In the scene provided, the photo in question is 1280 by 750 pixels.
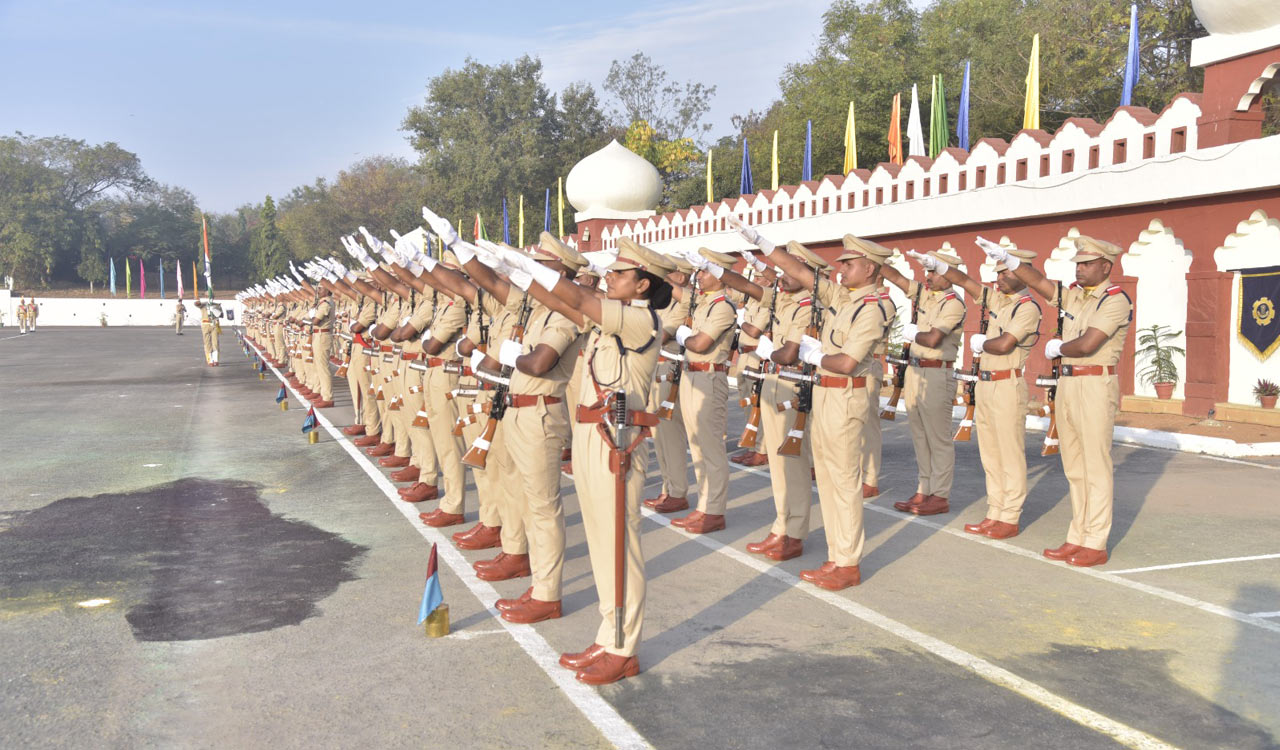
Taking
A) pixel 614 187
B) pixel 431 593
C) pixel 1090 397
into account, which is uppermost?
pixel 614 187

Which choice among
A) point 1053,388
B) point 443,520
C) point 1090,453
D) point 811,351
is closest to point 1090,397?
point 1090,453

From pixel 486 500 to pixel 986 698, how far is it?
3.69 meters

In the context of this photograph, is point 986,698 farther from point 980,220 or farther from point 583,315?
point 980,220

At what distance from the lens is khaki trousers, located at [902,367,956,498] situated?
8.46m

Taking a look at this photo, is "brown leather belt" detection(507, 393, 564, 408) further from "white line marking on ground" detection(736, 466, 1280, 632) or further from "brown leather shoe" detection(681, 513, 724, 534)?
"white line marking on ground" detection(736, 466, 1280, 632)

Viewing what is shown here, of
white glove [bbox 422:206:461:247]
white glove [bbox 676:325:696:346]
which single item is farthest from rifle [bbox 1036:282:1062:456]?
white glove [bbox 422:206:461:247]

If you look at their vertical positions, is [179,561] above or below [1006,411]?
below

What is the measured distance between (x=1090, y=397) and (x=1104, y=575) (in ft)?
3.77

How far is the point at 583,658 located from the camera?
15.5 ft

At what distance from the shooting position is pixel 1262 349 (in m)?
13.2

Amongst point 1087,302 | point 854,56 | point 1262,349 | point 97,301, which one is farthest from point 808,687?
point 97,301

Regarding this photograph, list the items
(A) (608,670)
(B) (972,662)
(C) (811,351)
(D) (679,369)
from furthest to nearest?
(D) (679,369) → (C) (811,351) → (B) (972,662) → (A) (608,670)

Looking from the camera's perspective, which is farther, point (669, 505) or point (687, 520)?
point (669, 505)

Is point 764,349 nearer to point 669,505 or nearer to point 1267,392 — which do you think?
point 669,505
